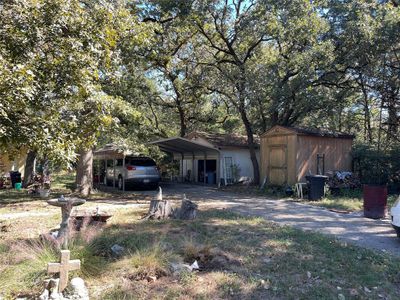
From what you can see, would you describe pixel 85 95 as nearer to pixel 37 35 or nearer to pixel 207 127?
pixel 37 35

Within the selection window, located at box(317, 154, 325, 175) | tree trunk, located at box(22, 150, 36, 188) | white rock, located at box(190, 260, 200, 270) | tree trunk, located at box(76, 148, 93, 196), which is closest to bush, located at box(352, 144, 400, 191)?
window, located at box(317, 154, 325, 175)

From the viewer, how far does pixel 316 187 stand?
554 inches

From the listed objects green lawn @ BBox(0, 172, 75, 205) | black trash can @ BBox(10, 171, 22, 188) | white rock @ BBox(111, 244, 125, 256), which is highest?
black trash can @ BBox(10, 171, 22, 188)

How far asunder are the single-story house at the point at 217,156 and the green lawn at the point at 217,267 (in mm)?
13077

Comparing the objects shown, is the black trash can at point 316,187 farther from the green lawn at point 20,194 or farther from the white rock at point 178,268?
the green lawn at point 20,194

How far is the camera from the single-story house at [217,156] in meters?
21.2

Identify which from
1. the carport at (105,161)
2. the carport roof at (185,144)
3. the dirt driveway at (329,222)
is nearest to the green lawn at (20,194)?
the carport at (105,161)

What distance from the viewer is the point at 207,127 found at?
2856 cm

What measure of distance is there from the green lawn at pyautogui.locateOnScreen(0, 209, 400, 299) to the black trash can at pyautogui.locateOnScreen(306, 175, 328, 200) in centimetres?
672

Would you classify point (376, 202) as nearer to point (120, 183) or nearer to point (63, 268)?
point (63, 268)

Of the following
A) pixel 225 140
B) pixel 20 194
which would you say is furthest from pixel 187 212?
pixel 225 140

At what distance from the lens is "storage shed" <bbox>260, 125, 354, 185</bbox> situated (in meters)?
16.2

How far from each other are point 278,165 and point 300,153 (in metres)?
1.40

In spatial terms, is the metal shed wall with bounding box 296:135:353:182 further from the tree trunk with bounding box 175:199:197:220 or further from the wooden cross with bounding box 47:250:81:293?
the wooden cross with bounding box 47:250:81:293
